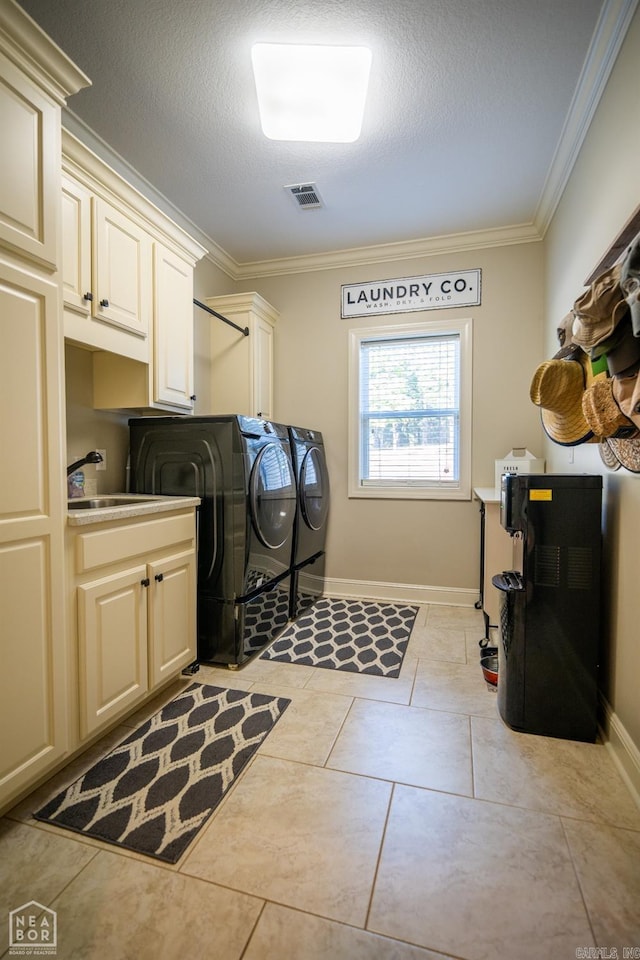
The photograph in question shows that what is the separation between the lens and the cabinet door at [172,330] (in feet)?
7.55

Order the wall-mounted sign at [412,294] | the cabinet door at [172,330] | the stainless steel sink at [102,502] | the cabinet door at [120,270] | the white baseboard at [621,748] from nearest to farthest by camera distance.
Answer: the white baseboard at [621,748] < the cabinet door at [120,270] < the stainless steel sink at [102,502] < the cabinet door at [172,330] < the wall-mounted sign at [412,294]

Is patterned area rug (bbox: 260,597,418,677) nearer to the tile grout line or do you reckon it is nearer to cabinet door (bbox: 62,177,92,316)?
the tile grout line

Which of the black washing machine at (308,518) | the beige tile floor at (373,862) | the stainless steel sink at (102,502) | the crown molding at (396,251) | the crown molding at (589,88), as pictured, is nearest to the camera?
the beige tile floor at (373,862)

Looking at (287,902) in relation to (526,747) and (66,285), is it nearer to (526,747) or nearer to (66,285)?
(526,747)

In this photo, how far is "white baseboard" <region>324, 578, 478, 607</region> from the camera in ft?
10.9

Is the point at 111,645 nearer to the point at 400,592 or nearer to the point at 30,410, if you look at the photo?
the point at 30,410

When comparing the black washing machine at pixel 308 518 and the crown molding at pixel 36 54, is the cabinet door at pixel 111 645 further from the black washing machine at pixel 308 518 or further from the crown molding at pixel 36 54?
the crown molding at pixel 36 54

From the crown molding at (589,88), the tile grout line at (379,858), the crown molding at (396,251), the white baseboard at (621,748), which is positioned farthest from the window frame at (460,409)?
the tile grout line at (379,858)

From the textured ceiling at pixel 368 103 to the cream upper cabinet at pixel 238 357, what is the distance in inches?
21.2

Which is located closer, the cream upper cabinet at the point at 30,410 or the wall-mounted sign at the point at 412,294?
the cream upper cabinet at the point at 30,410

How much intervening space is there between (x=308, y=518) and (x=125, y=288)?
181 centimetres

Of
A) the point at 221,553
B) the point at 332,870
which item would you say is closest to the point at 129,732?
the point at 221,553

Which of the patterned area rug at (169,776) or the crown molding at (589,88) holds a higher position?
the crown molding at (589,88)

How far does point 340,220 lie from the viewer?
3016 mm
